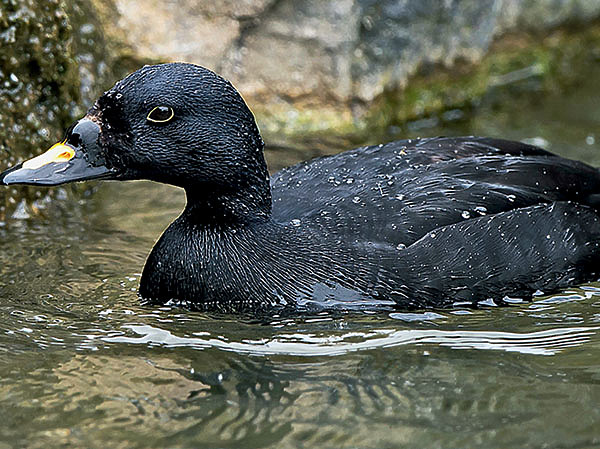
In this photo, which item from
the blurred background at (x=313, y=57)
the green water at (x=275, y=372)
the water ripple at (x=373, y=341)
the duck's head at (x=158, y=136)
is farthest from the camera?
the blurred background at (x=313, y=57)

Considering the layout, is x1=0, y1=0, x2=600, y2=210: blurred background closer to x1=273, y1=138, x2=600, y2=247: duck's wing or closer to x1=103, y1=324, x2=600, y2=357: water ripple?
x1=273, y1=138, x2=600, y2=247: duck's wing

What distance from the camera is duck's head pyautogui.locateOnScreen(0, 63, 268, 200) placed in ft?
16.2

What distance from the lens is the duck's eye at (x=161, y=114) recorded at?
495cm

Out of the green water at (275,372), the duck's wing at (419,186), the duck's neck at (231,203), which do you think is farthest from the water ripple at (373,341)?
the duck's neck at (231,203)

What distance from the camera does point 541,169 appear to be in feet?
18.1

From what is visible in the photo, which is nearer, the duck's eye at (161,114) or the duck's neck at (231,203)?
the duck's eye at (161,114)

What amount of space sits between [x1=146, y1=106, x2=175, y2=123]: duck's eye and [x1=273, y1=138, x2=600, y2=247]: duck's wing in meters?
0.84

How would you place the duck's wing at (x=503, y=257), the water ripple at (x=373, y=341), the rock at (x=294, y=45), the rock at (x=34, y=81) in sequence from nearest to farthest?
1. the water ripple at (x=373, y=341)
2. the duck's wing at (x=503, y=257)
3. the rock at (x=34, y=81)
4. the rock at (x=294, y=45)

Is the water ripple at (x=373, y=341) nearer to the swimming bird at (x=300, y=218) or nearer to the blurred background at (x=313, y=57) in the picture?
the swimming bird at (x=300, y=218)

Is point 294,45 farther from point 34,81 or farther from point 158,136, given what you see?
point 158,136

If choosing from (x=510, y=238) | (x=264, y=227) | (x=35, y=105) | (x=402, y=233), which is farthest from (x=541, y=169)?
(x=35, y=105)

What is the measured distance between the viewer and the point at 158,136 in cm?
499

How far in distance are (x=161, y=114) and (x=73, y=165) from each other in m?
0.51

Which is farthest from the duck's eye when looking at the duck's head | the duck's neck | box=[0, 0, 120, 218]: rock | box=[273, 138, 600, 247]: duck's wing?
box=[0, 0, 120, 218]: rock
